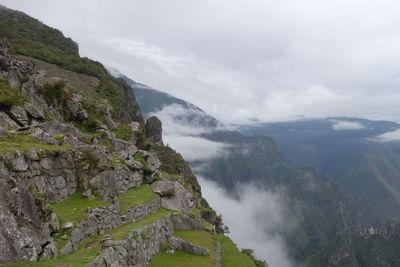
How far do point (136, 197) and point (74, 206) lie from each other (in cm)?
810

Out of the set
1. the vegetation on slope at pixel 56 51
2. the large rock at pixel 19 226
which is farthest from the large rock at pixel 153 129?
the large rock at pixel 19 226

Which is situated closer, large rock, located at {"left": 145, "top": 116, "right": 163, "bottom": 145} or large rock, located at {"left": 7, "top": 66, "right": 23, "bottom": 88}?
large rock, located at {"left": 7, "top": 66, "right": 23, "bottom": 88}

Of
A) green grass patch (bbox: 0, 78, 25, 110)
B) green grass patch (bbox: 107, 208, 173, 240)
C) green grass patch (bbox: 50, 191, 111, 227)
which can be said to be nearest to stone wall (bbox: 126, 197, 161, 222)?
green grass patch (bbox: 107, 208, 173, 240)

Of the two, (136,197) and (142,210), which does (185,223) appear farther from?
(142,210)

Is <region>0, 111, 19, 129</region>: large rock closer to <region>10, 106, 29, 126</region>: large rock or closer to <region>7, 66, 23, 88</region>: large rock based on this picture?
<region>10, 106, 29, 126</region>: large rock

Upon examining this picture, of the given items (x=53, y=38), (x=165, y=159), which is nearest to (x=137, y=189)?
(x=165, y=159)

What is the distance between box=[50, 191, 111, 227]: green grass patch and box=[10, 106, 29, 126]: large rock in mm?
9526

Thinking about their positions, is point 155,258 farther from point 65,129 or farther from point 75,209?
point 65,129

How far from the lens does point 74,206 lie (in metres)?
15.2

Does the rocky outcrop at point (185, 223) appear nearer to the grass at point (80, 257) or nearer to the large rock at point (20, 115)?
the grass at point (80, 257)

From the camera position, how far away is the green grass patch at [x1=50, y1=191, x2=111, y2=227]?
13.9 meters

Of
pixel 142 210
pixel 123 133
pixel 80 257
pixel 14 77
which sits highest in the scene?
pixel 14 77

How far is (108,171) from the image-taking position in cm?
1895

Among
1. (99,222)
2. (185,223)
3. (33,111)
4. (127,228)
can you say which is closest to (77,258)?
(99,222)
